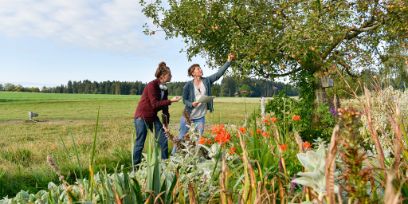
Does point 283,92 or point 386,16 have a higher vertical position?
point 386,16

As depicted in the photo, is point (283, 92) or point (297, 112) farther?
point (283, 92)

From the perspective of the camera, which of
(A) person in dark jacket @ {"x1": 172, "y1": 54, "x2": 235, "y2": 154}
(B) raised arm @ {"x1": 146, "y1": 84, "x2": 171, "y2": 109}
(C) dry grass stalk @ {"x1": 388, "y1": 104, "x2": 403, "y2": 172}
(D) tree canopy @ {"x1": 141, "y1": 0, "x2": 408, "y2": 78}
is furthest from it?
(D) tree canopy @ {"x1": 141, "y1": 0, "x2": 408, "y2": 78}

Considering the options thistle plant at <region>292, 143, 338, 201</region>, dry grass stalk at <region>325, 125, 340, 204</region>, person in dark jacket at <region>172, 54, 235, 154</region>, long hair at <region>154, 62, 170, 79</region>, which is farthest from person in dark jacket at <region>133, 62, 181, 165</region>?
dry grass stalk at <region>325, 125, 340, 204</region>

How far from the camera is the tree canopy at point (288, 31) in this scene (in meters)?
13.6

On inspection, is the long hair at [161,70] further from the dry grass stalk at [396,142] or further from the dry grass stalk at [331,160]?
the dry grass stalk at [331,160]

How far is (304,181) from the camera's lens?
1.26 m

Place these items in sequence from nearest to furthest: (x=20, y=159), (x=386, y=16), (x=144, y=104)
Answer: (x=144, y=104) → (x=20, y=159) → (x=386, y=16)

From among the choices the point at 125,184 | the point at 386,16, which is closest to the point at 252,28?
the point at 386,16

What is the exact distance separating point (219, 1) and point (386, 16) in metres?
5.86

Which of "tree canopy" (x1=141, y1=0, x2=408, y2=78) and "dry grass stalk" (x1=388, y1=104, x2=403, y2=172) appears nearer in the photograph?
"dry grass stalk" (x1=388, y1=104, x2=403, y2=172)

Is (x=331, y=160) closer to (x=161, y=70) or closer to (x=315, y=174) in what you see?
(x=315, y=174)

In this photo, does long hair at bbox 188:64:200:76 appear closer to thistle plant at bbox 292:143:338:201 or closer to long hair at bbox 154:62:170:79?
long hair at bbox 154:62:170:79

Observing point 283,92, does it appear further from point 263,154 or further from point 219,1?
point 263,154

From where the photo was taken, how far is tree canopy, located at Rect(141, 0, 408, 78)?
1359 cm
